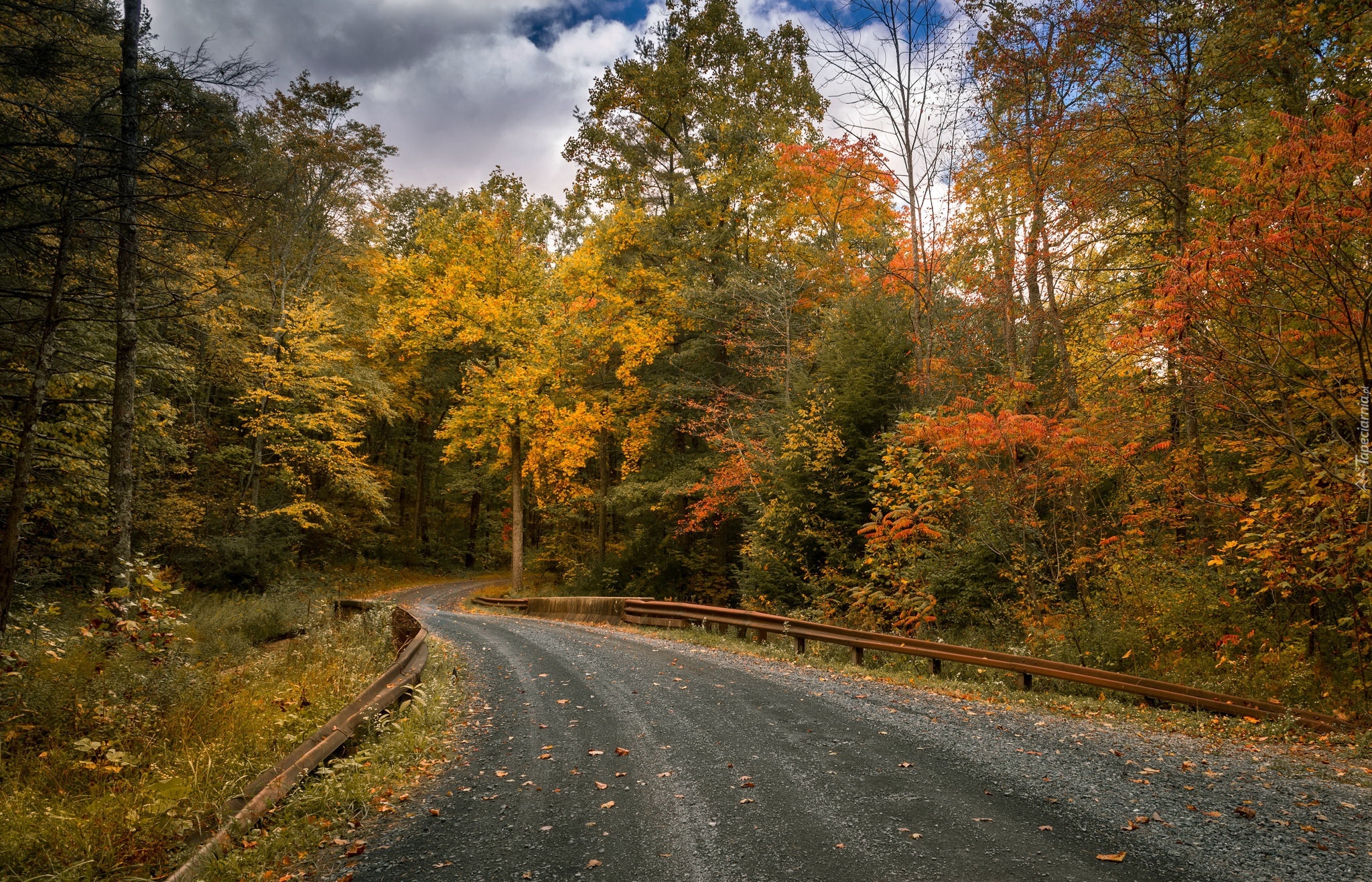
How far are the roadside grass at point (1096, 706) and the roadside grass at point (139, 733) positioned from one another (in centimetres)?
589

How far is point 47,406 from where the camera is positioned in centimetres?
1171

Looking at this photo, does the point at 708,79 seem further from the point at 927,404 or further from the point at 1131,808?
the point at 1131,808

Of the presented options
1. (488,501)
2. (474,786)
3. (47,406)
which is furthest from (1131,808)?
(488,501)

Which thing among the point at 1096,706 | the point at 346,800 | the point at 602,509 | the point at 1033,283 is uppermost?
the point at 1033,283

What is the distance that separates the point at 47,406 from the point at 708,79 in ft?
64.6

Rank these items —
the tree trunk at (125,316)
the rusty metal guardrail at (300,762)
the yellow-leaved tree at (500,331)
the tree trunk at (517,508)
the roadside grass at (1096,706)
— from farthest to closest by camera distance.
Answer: the tree trunk at (517,508), the yellow-leaved tree at (500,331), the tree trunk at (125,316), the roadside grass at (1096,706), the rusty metal guardrail at (300,762)

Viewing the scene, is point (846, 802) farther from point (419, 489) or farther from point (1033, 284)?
point (419, 489)

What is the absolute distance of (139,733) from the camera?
556 centimetres

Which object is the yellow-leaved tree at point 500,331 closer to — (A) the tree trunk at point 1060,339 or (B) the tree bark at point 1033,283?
(B) the tree bark at point 1033,283

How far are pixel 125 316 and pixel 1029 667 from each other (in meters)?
13.4

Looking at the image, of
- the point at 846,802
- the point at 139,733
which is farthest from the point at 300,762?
the point at 846,802

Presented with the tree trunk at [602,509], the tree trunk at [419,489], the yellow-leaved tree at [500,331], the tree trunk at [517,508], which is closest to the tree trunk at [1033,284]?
the yellow-leaved tree at [500,331]

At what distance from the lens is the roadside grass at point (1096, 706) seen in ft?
18.6

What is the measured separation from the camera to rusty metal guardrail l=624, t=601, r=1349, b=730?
7.12 m
